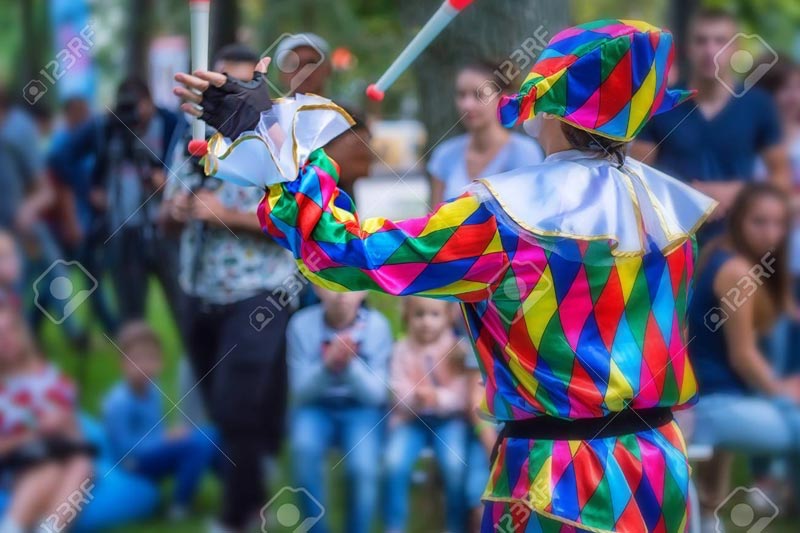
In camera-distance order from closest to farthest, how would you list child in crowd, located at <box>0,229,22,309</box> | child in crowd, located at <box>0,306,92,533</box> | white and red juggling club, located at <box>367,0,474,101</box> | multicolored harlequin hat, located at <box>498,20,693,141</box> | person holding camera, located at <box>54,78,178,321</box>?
multicolored harlequin hat, located at <box>498,20,693,141</box>, white and red juggling club, located at <box>367,0,474,101</box>, child in crowd, located at <box>0,306,92,533</box>, child in crowd, located at <box>0,229,22,309</box>, person holding camera, located at <box>54,78,178,321</box>

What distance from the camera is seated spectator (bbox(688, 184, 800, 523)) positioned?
416cm

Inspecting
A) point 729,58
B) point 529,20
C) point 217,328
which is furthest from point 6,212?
point 729,58

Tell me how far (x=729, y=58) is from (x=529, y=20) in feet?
3.35

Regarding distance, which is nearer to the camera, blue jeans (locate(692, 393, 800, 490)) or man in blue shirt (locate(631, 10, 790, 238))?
blue jeans (locate(692, 393, 800, 490))

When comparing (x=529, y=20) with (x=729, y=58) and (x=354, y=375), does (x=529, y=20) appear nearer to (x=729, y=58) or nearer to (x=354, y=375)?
(x=729, y=58)

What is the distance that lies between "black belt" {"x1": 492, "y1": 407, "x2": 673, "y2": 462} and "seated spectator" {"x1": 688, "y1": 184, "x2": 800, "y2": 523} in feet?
6.75

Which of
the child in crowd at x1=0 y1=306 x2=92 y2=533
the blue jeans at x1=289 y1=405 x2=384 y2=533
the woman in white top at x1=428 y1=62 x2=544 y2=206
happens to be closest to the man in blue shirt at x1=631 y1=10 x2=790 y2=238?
the woman in white top at x1=428 y1=62 x2=544 y2=206

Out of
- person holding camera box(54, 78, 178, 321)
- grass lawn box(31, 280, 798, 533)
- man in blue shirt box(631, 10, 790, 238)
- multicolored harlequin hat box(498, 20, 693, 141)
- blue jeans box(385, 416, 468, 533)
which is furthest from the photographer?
person holding camera box(54, 78, 178, 321)

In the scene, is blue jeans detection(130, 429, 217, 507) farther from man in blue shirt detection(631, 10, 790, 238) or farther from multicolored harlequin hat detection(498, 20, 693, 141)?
multicolored harlequin hat detection(498, 20, 693, 141)

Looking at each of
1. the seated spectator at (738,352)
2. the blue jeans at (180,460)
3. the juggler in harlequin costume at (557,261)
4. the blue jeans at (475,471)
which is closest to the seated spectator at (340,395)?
the blue jeans at (475,471)

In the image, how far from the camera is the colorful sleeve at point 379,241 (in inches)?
77.2

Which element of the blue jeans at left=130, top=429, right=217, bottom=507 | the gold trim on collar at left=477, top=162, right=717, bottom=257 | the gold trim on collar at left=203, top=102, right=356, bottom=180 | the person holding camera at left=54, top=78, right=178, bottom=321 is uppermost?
the person holding camera at left=54, top=78, right=178, bottom=321

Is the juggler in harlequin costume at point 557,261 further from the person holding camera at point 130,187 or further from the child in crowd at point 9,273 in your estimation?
the child in crowd at point 9,273

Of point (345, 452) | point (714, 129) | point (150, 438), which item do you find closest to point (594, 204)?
point (345, 452)
